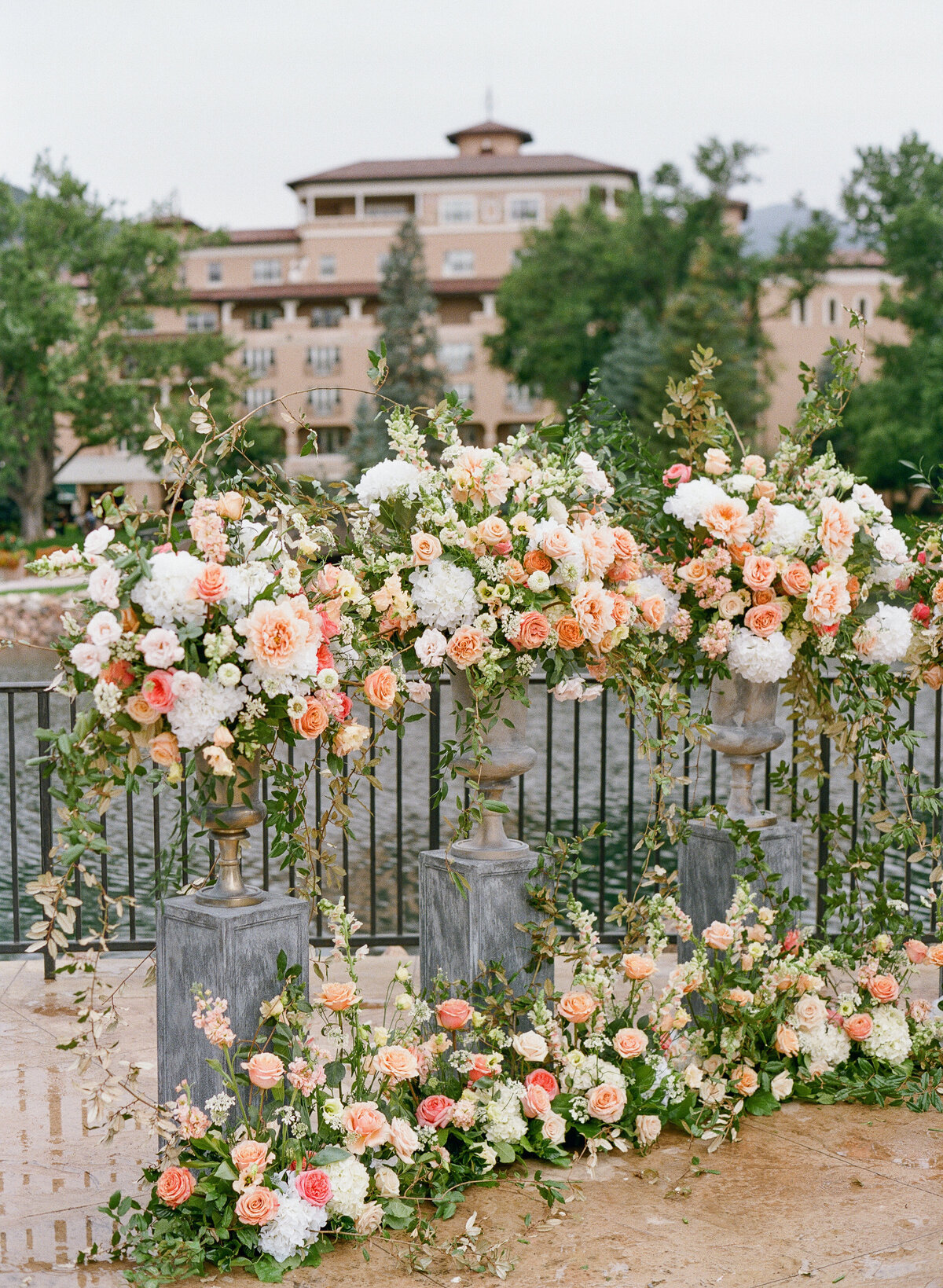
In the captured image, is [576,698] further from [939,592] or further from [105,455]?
[105,455]

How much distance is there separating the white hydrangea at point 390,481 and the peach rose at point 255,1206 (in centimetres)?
181

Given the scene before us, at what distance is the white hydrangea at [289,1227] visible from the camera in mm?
3361

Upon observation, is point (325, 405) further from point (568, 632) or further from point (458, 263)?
point (568, 632)

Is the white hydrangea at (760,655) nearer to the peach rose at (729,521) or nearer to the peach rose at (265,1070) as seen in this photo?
the peach rose at (729,521)

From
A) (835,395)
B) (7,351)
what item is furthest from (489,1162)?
(7,351)

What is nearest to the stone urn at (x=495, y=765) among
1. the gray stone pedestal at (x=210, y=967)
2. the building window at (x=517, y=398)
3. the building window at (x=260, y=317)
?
the gray stone pedestal at (x=210, y=967)

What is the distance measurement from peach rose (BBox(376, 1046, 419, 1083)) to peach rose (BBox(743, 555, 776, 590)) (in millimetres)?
1694

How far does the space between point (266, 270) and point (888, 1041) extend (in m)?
70.6

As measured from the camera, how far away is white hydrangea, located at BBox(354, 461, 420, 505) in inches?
153

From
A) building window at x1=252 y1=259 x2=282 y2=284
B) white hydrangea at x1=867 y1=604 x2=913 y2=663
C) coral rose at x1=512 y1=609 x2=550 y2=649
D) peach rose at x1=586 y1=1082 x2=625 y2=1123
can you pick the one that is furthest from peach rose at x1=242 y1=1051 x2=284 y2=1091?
building window at x1=252 y1=259 x2=282 y2=284

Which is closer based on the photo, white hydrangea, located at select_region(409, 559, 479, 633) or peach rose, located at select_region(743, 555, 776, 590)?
white hydrangea, located at select_region(409, 559, 479, 633)

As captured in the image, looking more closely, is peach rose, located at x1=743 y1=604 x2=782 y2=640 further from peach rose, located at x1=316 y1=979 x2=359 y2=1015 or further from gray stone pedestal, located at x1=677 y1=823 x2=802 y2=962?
peach rose, located at x1=316 y1=979 x2=359 y2=1015

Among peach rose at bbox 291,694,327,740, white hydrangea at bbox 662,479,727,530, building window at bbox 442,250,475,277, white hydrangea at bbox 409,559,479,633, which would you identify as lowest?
peach rose at bbox 291,694,327,740

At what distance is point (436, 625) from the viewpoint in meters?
3.83
